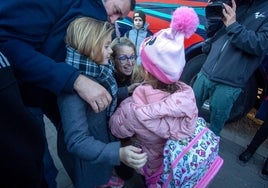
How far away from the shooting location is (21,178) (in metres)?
0.84

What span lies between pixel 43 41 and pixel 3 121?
556 mm

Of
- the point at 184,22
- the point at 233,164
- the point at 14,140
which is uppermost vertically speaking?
the point at 184,22

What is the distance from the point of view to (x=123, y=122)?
1.41 meters

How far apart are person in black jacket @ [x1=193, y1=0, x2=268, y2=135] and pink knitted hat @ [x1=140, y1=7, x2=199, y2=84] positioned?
0.99 meters

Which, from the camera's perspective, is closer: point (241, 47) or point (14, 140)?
point (14, 140)

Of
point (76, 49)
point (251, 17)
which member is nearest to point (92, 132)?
point (76, 49)

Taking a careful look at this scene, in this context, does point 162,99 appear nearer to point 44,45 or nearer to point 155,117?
point 155,117

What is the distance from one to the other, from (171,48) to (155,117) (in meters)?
0.35

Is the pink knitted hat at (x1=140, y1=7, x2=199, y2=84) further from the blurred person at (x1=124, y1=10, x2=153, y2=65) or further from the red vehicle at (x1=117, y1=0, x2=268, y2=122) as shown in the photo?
the blurred person at (x1=124, y1=10, x2=153, y2=65)

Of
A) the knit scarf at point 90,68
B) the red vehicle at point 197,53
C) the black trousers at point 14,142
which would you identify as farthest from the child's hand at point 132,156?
the red vehicle at point 197,53

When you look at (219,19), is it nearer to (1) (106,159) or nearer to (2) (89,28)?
(2) (89,28)

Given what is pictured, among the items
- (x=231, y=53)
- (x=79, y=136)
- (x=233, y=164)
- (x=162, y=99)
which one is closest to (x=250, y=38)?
(x=231, y=53)

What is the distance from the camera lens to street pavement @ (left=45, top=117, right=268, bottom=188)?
2394 millimetres

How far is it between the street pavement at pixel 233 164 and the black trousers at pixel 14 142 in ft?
4.93
